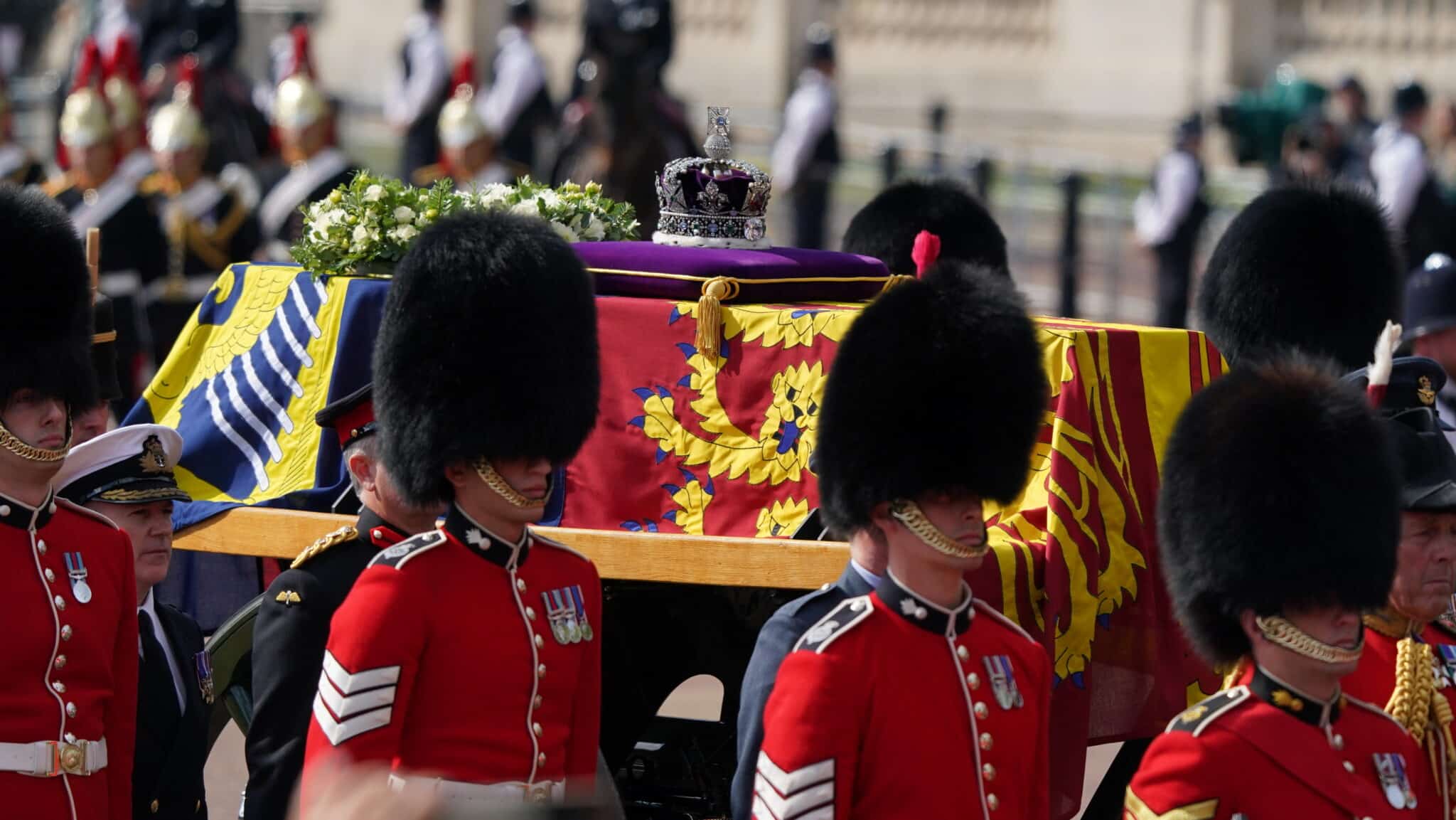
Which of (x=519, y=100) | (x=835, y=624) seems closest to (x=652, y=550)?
(x=835, y=624)

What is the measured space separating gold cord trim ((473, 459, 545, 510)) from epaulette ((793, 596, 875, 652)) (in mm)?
514

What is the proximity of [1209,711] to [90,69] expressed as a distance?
34.3 feet

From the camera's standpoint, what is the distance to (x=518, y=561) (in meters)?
3.99

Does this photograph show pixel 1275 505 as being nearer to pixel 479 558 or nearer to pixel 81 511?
pixel 479 558

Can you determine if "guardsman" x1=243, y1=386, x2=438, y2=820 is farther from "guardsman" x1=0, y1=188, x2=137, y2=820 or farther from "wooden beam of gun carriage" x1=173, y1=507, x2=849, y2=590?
"wooden beam of gun carriage" x1=173, y1=507, x2=849, y2=590

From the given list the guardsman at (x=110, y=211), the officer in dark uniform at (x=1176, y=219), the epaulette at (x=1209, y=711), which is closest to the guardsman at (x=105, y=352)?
the epaulette at (x=1209, y=711)

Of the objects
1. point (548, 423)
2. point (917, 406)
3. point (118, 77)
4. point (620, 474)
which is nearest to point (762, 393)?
point (620, 474)

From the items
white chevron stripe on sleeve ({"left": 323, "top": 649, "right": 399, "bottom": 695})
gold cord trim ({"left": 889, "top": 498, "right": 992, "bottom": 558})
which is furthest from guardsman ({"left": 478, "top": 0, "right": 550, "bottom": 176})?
gold cord trim ({"left": 889, "top": 498, "right": 992, "bottom": 558})

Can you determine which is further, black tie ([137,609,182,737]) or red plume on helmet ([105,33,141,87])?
red plume on helmet ([105,33,141,87])

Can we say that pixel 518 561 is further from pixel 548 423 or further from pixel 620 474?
pixel 620 474

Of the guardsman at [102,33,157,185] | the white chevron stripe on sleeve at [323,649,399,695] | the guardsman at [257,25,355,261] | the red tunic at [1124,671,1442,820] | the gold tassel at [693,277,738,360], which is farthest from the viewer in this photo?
the guardsman at [257,25,355,261]

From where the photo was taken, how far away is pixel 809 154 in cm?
1673

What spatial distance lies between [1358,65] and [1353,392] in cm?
1843

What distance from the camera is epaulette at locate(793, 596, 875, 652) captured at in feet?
11.9
